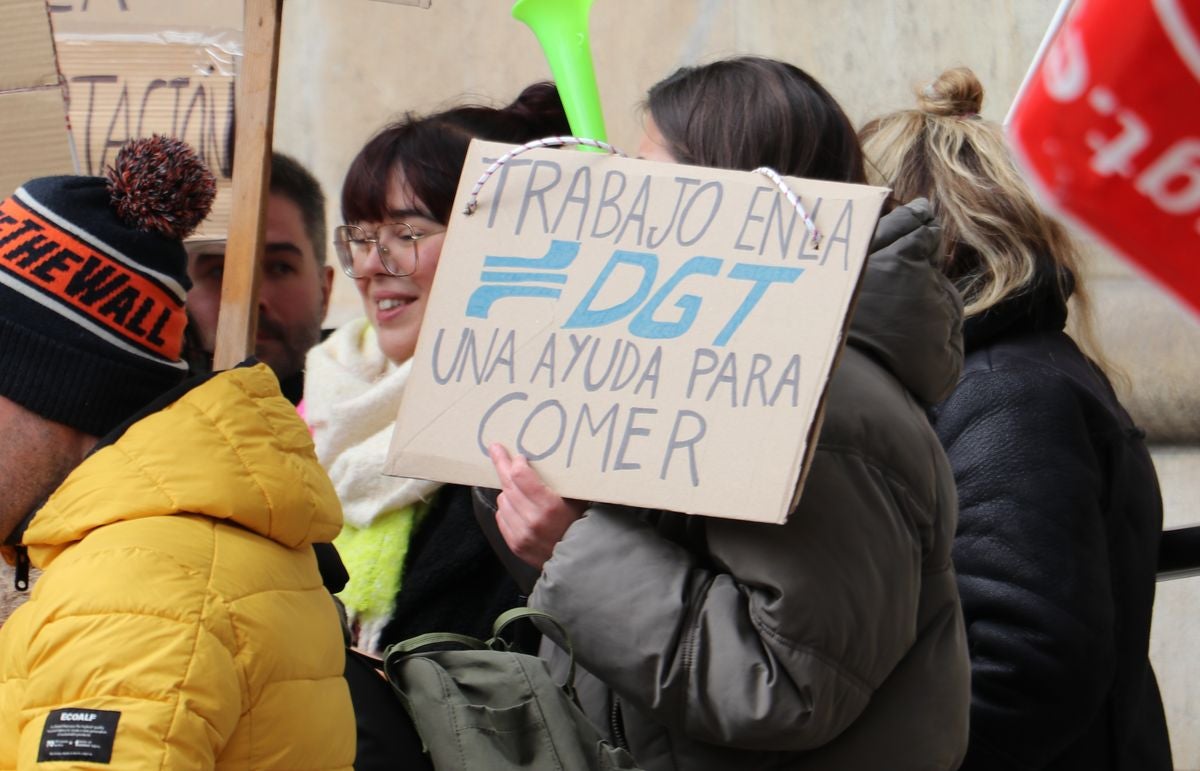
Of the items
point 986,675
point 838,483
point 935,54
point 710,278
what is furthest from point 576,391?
point 935,54

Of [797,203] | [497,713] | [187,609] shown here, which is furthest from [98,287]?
[797,203]

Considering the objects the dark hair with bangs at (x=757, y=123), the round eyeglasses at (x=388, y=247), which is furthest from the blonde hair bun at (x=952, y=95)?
the round eyeglasses at (x=388, y=247)

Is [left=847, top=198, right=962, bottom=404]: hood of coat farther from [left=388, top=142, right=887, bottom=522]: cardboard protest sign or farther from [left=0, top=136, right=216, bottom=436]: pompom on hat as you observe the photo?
[left=0, top=136, right=216, bottom=436]: pompom on hat

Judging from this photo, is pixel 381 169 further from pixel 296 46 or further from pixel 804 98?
pixel 296 46

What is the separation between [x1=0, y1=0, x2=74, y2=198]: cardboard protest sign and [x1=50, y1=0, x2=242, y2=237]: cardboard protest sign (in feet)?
0.67

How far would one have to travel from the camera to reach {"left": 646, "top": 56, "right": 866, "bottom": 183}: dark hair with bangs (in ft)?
5.75

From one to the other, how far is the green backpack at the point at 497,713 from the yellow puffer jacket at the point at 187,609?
0.48 ft

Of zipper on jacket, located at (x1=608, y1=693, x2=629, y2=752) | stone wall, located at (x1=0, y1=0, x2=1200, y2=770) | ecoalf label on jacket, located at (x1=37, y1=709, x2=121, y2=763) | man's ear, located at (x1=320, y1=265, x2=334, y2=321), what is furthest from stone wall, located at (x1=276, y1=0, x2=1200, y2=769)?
ecoalf label on jacket, located at (x1=37, y1=709, x2=121, y2=763)

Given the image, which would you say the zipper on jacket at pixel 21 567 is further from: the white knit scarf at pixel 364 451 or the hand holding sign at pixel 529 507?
the white knit scarf at pixel 364 451

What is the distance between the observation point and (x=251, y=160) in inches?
82.7

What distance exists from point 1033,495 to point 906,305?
615 mm

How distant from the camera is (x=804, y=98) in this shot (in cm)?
179

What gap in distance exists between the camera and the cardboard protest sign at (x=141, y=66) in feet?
7.70

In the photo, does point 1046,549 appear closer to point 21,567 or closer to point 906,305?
point 906,305
